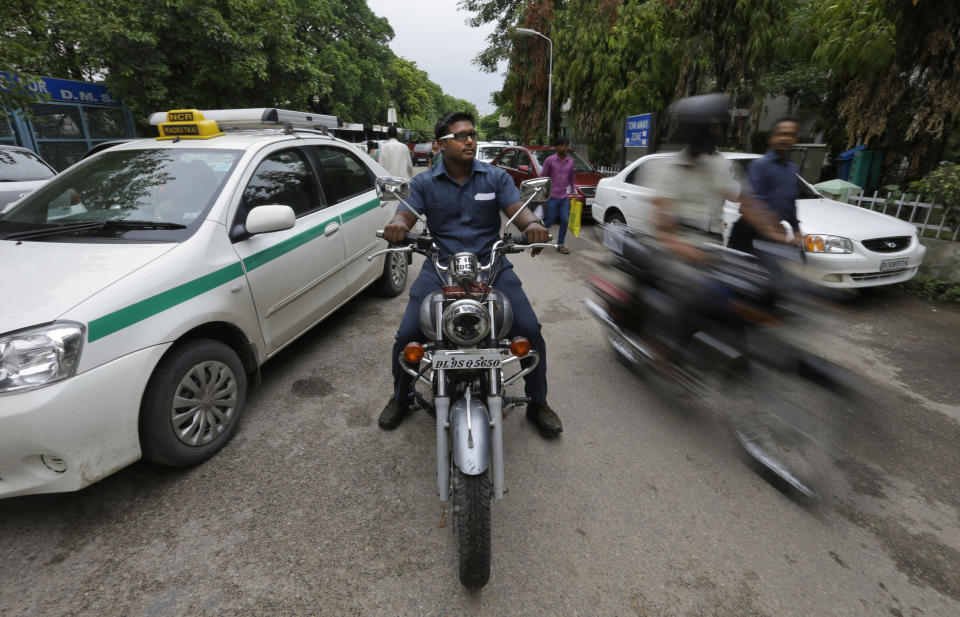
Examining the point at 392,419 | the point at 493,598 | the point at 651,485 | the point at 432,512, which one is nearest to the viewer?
the point at 493,598

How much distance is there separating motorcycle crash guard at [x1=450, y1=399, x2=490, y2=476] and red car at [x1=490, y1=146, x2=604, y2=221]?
8387mm

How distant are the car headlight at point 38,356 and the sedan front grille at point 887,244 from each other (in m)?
6.43

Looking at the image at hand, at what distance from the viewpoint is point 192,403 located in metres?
2.63

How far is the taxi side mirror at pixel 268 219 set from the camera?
2.88 m

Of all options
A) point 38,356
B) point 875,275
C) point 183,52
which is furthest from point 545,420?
point 183,52

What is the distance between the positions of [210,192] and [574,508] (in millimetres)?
2820

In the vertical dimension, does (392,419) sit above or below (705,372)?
below

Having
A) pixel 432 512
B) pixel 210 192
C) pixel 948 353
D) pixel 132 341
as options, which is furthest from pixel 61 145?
pixel 948 353

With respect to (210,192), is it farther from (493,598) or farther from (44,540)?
(493,598)

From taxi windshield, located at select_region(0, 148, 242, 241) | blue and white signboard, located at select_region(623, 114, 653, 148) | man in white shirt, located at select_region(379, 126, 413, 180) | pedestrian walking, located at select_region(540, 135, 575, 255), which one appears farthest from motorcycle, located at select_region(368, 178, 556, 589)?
blue and white signboard, located at select_region(623, 114, 653, 148)

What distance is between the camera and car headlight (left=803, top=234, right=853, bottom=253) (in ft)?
16.4

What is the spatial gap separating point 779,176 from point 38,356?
4.60 meters

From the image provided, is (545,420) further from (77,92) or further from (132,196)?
(77,92)

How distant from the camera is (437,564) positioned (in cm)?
216
